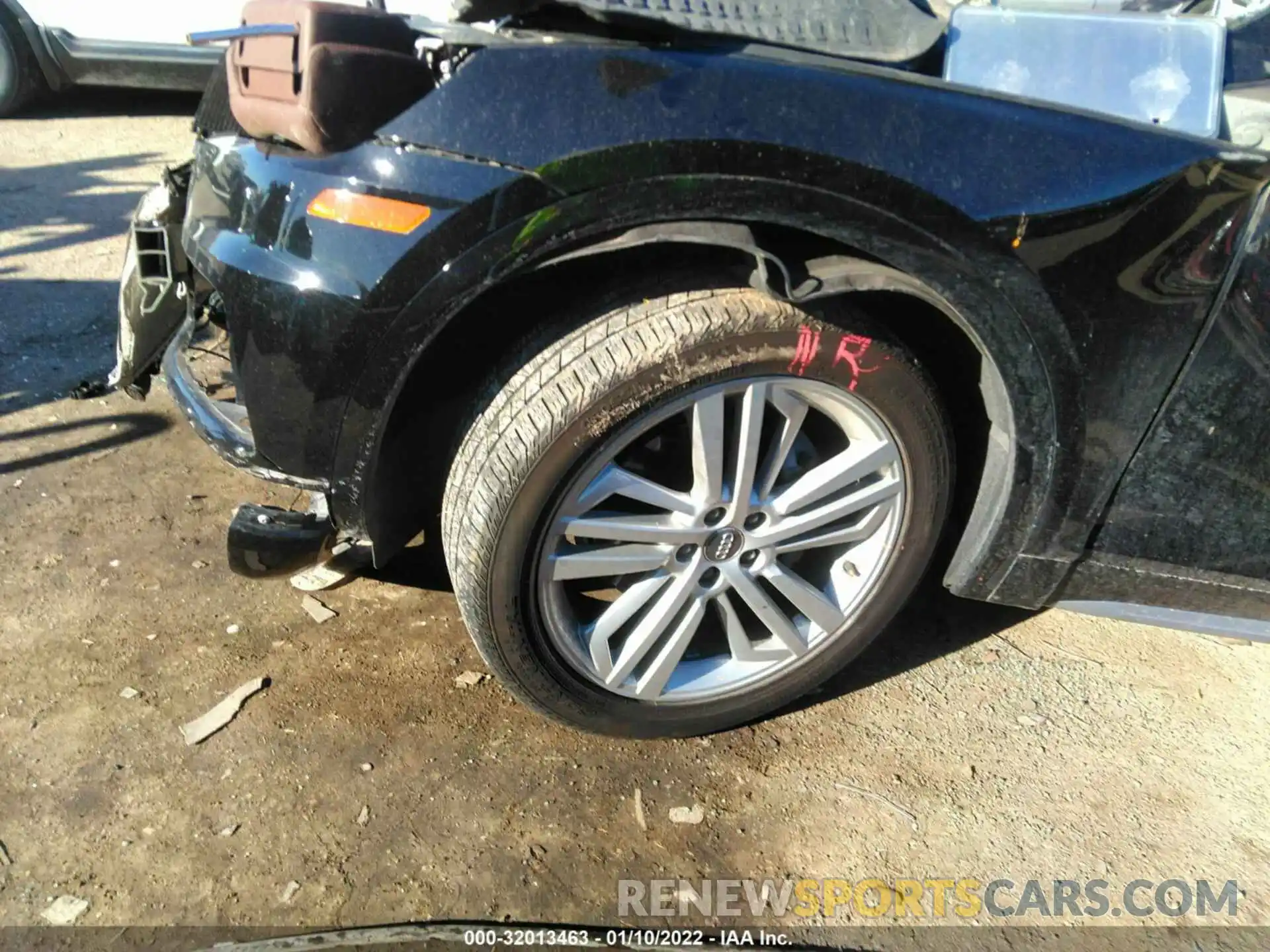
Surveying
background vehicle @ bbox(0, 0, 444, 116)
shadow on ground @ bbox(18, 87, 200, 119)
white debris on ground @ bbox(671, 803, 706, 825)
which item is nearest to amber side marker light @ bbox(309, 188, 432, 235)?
white debris on ground @ bbox(671, 803, 706, 825)

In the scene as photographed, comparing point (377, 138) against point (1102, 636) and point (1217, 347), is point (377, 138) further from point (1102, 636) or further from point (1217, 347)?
point (1102, 636)

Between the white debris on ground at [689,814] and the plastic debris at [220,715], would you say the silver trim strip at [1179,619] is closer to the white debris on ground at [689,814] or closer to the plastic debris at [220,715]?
the white debris on ground at [689,814]

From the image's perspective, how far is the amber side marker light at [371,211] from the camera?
1741 millimetres

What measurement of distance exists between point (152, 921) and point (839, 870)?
1.41 metres

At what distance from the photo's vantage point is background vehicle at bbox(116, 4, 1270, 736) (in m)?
1.75

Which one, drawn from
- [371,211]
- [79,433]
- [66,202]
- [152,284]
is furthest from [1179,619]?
[66,202]

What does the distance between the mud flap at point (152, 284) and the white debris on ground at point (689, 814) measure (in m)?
1.74

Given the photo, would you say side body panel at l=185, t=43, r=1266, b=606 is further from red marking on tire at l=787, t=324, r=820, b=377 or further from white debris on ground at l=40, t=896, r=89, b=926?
white debris on ground at l=40, t=896, r=89, b=926

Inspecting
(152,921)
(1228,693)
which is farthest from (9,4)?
(1228,693)

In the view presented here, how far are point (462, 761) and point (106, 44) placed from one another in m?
5.49

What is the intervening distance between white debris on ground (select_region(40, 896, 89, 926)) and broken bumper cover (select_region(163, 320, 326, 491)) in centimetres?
91

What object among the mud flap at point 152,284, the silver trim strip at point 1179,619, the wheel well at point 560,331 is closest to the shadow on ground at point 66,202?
the mud flap at point 152,284

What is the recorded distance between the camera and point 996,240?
5.92 ft

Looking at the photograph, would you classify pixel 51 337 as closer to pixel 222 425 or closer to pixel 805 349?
pixel 222 425
